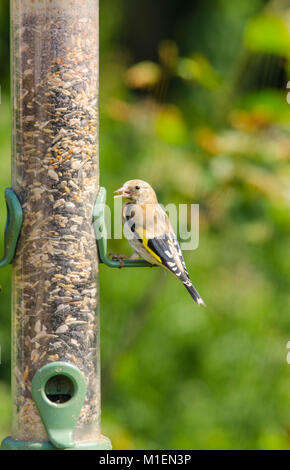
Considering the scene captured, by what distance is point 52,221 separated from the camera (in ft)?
15.0

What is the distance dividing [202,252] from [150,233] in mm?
2986

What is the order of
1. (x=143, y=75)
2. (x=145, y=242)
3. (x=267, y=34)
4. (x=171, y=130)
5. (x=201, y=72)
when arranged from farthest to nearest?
(x=143, y=75) < (x=171, y=130) < (x=201, y=72) < (x=267, y=34) < (x=145, y=242)

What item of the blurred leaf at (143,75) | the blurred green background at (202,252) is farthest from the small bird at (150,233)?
the blurred leaf at (143,75)

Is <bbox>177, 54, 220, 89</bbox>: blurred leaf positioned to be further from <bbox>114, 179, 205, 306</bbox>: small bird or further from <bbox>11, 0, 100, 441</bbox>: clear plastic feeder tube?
<bbox>11, 0, 100, 441</bbox>: clear plastic feeder tube

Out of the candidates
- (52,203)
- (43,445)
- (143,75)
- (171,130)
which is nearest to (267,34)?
(171,130)

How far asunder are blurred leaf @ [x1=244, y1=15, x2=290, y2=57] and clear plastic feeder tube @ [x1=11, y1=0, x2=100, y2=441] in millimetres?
1635

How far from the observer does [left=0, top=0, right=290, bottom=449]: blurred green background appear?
6492 mm

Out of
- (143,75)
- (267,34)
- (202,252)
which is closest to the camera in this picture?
(267,34)

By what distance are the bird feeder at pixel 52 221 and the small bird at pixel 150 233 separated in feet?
1.25

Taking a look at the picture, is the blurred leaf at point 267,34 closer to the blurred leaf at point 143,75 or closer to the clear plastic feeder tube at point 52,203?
the blurred leaf at point 143,75

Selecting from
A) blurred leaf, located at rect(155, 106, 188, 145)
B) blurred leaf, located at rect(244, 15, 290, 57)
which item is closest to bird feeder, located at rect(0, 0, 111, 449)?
blurred leaf, located at rect(244, 15, 290, 57)

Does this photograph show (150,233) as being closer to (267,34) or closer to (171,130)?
(171,130)

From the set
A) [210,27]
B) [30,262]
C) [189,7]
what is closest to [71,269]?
[30,262]
